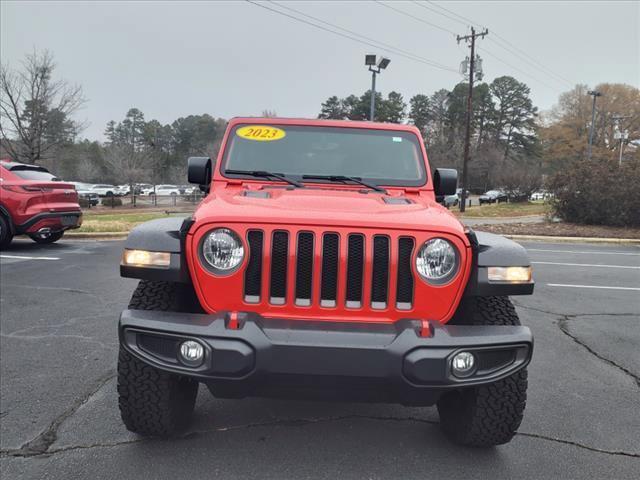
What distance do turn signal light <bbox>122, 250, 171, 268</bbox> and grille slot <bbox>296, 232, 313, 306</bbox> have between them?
2.06ft

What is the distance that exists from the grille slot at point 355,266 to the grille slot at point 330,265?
6 centimetres

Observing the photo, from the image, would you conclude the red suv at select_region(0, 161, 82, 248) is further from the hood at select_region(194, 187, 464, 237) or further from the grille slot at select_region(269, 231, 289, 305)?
the grille slot at select_region(269, 231, 289, 305)

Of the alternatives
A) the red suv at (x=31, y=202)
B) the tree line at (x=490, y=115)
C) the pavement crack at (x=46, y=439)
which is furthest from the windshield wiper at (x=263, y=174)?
the tree line at (x=490, y=115)

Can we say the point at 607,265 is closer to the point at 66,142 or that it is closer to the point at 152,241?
the point at 152,241

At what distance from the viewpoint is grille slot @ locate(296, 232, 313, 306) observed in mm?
2354

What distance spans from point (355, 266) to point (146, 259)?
1009 mm

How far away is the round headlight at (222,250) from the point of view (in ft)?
7.77

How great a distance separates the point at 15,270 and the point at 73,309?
9.43 ft

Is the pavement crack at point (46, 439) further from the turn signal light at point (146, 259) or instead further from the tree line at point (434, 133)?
the tree line at point (434, 133)

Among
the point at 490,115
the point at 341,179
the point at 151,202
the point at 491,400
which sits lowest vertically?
the point at 151,202

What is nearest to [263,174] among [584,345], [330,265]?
[330,265]

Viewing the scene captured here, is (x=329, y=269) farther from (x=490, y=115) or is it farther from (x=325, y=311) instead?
(x=490, y=115)

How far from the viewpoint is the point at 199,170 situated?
3781 millimetres

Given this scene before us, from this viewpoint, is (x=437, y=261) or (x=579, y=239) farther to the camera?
(x=579, y=239)
